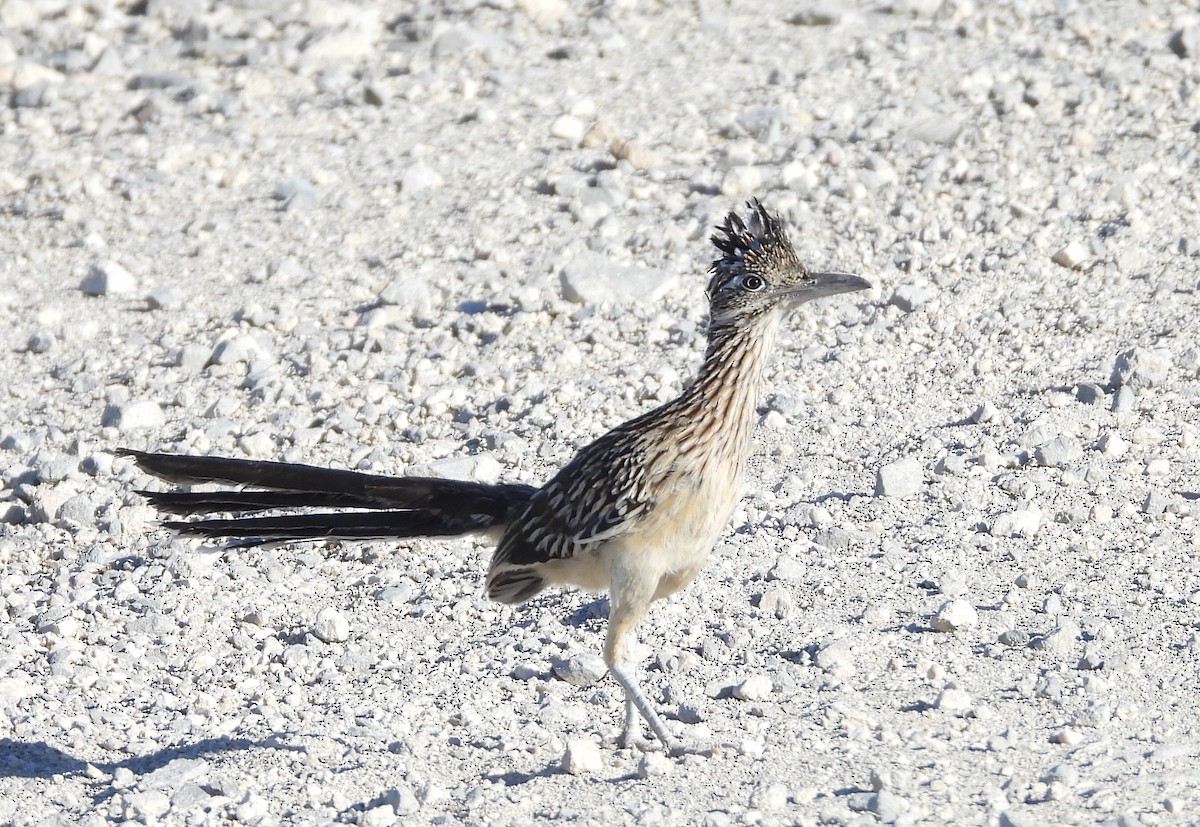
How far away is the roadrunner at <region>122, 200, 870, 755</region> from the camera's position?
247 inches

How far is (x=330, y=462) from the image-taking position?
341 inches

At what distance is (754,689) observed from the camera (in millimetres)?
6578

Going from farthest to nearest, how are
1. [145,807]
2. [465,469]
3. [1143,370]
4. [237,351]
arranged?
[237,351]
[1143,370]
[465,469]
[145,807]

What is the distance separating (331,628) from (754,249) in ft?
8.04

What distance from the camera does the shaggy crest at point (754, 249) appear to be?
654 cm

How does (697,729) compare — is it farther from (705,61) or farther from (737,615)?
(705,61)

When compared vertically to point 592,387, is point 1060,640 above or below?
above

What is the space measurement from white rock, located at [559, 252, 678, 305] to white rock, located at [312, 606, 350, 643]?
327cm

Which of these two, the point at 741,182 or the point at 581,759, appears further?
the point at 741,182

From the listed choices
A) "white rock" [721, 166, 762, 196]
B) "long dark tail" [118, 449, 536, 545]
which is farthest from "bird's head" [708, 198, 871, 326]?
"white rock" [721, 166, 762, 196]

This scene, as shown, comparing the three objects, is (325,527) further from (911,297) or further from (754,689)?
(911,297)

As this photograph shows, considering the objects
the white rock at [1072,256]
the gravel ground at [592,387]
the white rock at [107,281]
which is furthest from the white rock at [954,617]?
the white rock at [107,281]

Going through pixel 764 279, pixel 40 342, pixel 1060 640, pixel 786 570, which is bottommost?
pixel 40 342

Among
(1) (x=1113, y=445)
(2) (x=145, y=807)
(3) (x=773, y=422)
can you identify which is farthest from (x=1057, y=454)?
(2) (x=145, y=807)
